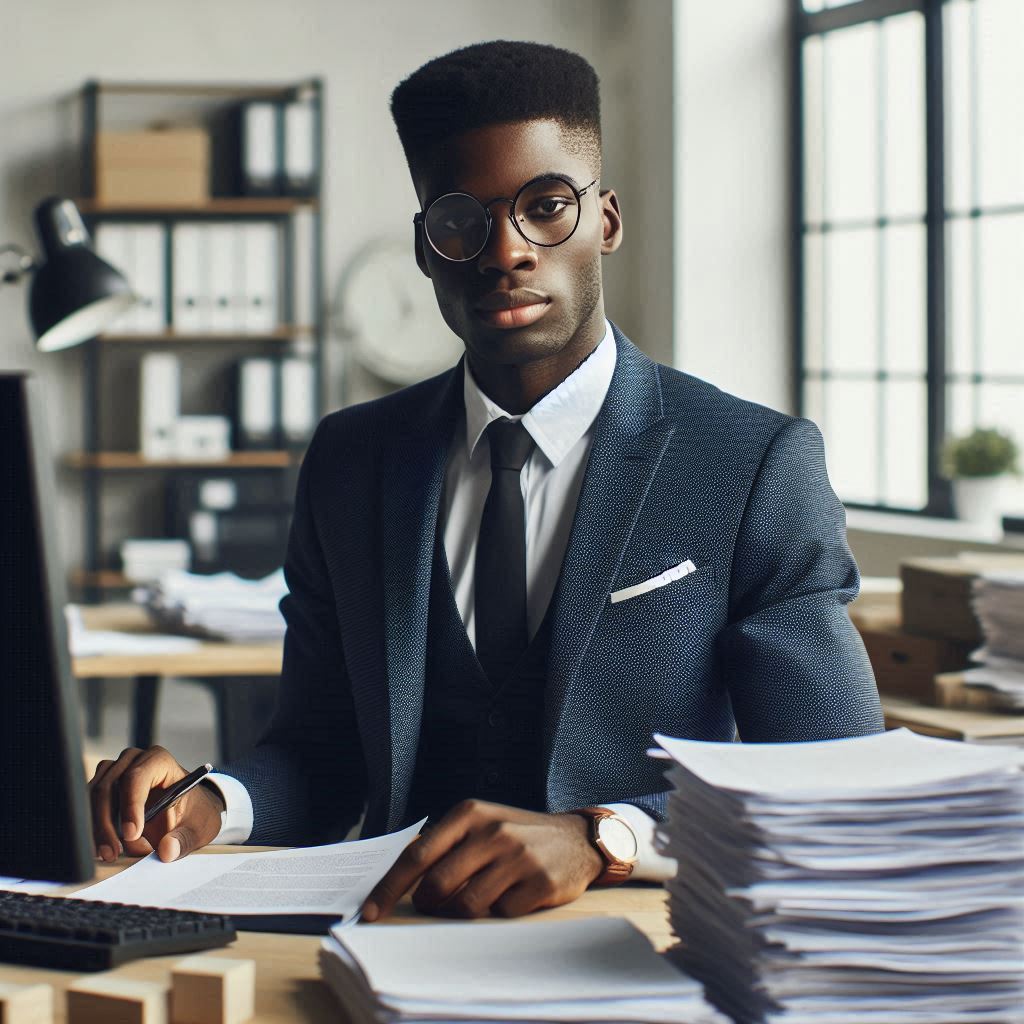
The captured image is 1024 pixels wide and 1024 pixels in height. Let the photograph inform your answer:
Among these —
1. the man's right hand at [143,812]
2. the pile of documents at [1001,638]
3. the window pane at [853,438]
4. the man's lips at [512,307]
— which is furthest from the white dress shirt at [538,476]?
the window pane at [853,438]

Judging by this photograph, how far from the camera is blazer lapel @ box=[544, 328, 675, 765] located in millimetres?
1397

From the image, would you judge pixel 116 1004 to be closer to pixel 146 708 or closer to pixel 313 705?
pixel 313 705

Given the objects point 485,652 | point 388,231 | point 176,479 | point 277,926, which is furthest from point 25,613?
point 388,231

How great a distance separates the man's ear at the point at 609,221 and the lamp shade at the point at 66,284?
1.78 m

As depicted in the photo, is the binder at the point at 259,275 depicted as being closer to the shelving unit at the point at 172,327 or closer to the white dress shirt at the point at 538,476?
the shelving unit at the point at 172,327

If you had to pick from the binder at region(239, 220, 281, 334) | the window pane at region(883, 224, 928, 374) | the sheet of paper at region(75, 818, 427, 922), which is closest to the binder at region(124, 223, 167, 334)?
the binder at region(239, 220, 281, 334)

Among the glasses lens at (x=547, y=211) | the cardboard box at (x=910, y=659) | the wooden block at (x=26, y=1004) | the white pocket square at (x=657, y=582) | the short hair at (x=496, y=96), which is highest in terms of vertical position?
the short hair at (x=496, y=96)

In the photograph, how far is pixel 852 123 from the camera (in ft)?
15.2

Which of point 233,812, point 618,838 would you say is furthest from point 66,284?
point 618,838

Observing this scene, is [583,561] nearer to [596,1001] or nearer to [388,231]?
[596,1001]

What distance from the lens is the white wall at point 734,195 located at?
486 cm

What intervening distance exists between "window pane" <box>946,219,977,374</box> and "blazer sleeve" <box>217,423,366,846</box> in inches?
117

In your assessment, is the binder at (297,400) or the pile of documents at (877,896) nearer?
the pile of documents at (877,896)

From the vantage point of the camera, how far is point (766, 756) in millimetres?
899
